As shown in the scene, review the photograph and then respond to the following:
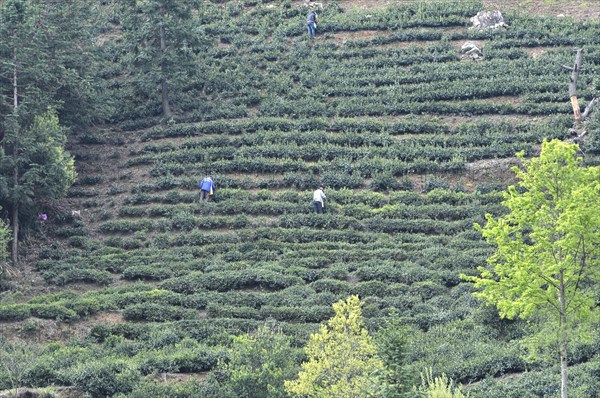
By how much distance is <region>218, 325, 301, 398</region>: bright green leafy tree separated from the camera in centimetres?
3180

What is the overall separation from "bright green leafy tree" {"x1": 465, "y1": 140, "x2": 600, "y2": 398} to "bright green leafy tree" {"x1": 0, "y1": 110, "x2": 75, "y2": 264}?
70.0 ft

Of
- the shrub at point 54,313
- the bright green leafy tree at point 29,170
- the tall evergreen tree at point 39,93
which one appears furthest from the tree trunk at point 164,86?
the shrub at point 54,313

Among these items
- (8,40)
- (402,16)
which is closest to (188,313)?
(8,40)

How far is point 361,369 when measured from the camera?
29.7 meters

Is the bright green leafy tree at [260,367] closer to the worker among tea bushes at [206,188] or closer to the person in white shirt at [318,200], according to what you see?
the person in white shirt at [318,200]

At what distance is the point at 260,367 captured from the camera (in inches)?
1271

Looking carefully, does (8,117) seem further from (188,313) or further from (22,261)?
(188,313)

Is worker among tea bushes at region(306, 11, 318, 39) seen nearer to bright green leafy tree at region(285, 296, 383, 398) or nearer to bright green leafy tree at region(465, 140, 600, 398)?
bright green leafy tree at region(465, 140, 600, 398)

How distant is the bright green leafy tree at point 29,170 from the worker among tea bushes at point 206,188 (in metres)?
5.34

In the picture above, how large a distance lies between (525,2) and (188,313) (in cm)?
3249

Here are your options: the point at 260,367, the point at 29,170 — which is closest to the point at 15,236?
the point at 29,170

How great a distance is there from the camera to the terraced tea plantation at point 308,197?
3750 cm

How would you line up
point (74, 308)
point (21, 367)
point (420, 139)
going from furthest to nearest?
point (420, 139) < point (74, 308) < point (21, 367)

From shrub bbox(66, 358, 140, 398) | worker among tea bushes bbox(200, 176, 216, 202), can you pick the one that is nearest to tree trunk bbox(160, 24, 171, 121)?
worker among tea bushes bbox(200, 176, 216, 202)
